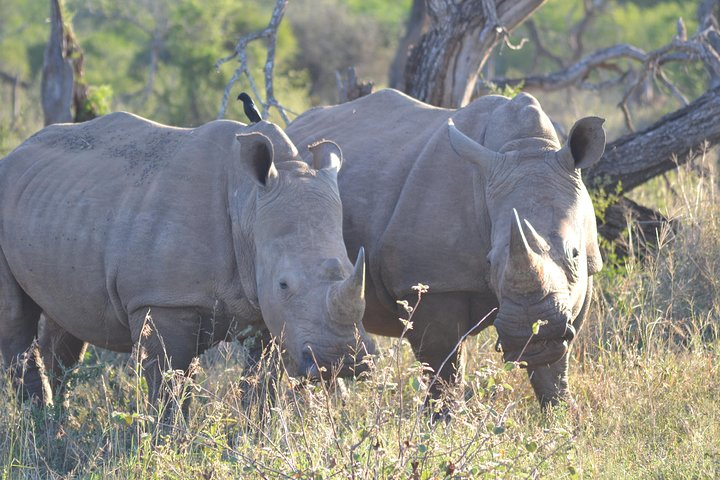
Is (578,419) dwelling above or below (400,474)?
below

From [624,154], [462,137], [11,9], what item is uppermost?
[462,137]

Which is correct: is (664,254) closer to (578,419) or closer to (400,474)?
(578,419)

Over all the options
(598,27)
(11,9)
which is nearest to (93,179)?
(598,27)

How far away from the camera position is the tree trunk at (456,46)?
359 inches

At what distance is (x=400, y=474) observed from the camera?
4.39 metres

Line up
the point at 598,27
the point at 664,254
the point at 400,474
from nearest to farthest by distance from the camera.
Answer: the point at 400,474 → the point at 664,254 → the point at 598,27

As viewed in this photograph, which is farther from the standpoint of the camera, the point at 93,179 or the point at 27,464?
the point at 93,179

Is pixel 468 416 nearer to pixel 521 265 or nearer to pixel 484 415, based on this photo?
pixel 521 265

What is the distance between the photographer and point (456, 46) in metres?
9.20

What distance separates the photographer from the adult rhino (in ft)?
17.2

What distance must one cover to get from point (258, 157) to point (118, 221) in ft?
2.88

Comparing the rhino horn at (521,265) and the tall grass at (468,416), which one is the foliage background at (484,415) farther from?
the rhino horn at (521,265)

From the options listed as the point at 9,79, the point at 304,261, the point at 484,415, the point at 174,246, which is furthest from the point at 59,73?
the point at 9,79

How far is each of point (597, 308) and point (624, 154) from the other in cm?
172
